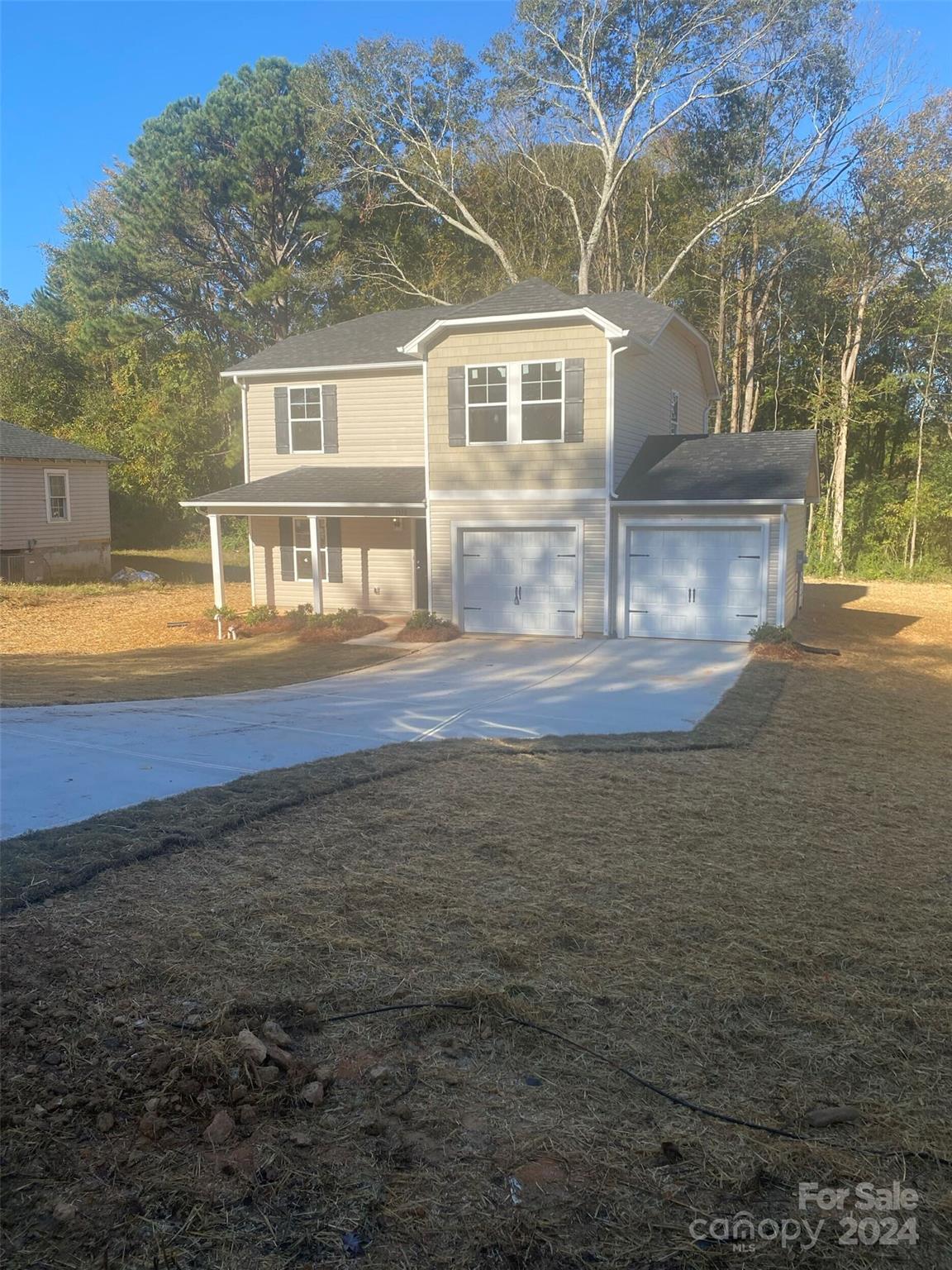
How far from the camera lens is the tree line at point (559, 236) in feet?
93.4

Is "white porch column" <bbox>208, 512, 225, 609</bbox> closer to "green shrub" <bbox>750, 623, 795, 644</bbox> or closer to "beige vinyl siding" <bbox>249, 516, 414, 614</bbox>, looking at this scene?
"beige vinyl siding" <bbox>249, 516, 414, 614</bbox>

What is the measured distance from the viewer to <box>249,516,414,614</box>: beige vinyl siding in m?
19.9

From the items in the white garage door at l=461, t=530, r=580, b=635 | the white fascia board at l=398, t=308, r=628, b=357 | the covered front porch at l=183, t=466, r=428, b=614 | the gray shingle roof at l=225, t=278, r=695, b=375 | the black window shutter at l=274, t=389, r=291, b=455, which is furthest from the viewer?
the black window shutter at l=274, t=389, r=291, b=455

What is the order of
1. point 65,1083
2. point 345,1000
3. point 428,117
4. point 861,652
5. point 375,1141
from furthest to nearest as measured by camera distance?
1. point 428,117
2. point 861,652
3. point 345,1000
4. point 65,1083
5. point 375,1141

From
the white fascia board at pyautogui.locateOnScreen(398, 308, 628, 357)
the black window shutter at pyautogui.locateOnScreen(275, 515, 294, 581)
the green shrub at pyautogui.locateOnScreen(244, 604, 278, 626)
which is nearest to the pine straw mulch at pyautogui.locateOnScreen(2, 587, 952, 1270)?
the white fascia board at pyautogui.locateOnScreen(398, 308, 628, 357)

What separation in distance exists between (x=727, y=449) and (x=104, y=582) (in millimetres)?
18549

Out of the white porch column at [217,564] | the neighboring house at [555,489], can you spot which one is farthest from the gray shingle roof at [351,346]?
the white porch column at [217,564]

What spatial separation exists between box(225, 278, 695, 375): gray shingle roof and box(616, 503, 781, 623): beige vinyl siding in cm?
316

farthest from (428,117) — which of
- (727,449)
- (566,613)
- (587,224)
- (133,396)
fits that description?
(566,613)

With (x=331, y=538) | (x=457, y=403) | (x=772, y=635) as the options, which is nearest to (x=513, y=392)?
(x=457, y=403)

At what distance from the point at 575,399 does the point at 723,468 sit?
2.88m

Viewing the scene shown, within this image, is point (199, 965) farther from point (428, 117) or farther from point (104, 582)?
point (428, 117)

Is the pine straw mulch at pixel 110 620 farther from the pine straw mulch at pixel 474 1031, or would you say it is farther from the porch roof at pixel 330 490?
the pine straw mulch at pixel 474 1031

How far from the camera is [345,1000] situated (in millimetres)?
4031
